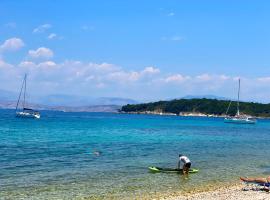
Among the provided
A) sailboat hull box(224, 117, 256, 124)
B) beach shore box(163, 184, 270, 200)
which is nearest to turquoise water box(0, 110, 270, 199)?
beach shore box(163, 184, 270, 200)

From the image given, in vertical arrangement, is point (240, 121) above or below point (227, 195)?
above

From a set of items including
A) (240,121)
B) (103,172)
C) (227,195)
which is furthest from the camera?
(240,121)

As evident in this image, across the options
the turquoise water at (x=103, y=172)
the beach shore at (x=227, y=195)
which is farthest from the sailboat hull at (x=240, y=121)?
the beach shore at (x=227, y=195)

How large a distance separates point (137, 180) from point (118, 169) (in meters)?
5.31

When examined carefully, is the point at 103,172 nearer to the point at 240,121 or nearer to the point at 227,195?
the point at 227,195

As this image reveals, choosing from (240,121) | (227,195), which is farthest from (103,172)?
(240,121)

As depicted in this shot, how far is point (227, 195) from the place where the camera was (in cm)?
2700

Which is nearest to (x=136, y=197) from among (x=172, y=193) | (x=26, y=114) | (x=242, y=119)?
(x=172, y=193)

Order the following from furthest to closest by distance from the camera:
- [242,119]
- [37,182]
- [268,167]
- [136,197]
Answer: [242,119] → [268,167] → [37,182] → [136,197]

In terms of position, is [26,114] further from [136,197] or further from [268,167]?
[136,197]

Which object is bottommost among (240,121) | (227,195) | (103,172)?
(103,172)

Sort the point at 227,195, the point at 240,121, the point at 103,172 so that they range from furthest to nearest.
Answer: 1. the point at 240,121
2. the point at 103,172
3. the point at 227,195

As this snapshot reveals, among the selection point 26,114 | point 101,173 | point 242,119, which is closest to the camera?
point 101,173

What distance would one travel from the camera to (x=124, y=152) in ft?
174
